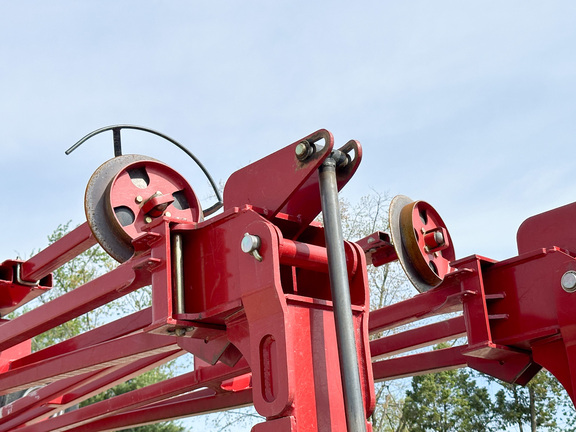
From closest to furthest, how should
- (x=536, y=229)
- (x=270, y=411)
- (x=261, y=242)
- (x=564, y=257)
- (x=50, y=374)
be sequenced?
(x=270, y=411)
(x=261, y=242)
(x=564, y=257)
(x=536, y=229)
(x=50, y=374)

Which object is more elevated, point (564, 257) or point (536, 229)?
point (536, 229)

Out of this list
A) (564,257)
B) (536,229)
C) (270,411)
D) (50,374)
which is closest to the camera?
(270,411)

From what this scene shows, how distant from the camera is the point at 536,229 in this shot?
4.63 meters

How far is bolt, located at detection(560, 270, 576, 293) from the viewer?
3957 millimetres

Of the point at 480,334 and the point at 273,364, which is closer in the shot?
the point at 273,364

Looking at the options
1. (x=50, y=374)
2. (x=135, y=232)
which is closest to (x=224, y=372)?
(x=50, y=374)

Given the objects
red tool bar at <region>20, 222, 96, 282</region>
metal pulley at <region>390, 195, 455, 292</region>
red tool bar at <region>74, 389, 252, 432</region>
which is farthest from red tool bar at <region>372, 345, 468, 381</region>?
red tool bar at <region>20, 222, 96, 282</region>

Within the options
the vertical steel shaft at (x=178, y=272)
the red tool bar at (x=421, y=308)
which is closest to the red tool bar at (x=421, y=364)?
the red tool bar at (x=421, y=308)

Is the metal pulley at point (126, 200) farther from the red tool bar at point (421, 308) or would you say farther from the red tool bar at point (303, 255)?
the red tool bar at point (421, 308)

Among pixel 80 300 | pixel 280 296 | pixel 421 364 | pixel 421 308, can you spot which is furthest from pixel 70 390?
pixel 280 296

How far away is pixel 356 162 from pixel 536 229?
173cm

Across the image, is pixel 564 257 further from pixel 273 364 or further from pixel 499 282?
pixel 273 364

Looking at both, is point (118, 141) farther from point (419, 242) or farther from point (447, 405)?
point (447, 405)

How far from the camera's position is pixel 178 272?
3486mm
